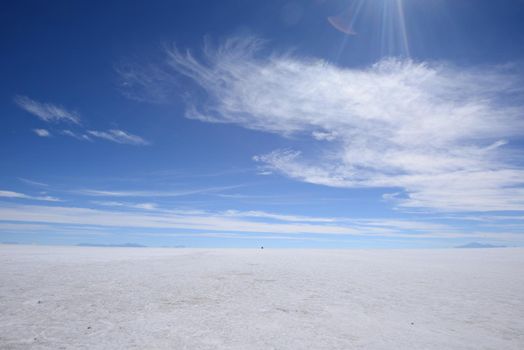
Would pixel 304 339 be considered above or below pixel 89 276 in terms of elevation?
below

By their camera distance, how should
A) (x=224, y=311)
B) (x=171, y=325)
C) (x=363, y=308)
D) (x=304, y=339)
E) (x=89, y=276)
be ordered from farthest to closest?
(x=89, y=276) → (x=363, y=308) → (x=224, y=311) → (x=171, y=325) → (x=304, y=339)

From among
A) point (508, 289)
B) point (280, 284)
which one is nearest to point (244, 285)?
point (280, 284)

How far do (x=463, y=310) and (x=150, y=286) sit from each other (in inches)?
440

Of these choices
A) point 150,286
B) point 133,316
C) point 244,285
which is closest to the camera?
point 133,316

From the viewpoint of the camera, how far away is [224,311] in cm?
915

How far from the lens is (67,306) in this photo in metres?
9.20

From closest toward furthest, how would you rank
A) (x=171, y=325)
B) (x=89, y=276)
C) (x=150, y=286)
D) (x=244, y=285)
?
1. (x=171, y=325)
2. (x=150, y=286)
3. (x=244, y=285)
4. (x=89, y=276)

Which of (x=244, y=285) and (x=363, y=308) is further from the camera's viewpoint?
(x=244, y=285)

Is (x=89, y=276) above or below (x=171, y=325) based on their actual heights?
above

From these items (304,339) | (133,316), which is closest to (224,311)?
(133,316)

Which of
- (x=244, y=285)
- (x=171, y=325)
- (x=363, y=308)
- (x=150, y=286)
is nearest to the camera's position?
(x=171, y=325)

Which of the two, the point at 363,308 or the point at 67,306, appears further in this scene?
the point at 363,308

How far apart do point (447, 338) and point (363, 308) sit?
286 cm

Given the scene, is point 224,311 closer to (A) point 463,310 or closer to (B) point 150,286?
(B) point 150,286
